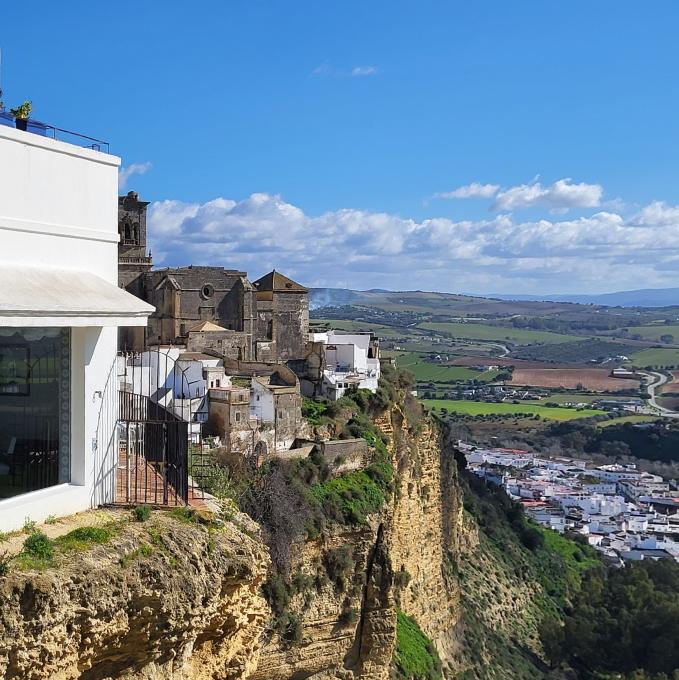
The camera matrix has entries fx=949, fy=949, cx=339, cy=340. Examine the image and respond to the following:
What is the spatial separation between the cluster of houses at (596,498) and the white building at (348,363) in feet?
84.9

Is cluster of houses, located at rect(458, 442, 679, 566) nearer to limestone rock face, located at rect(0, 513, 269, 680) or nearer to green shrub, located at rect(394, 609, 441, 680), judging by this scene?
green shrub, located at rect(394, 609, 441, 680)

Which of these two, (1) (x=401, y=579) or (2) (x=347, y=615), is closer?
(2) (x=347, y=615)

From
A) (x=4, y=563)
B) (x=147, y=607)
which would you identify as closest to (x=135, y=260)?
(x=147, y=607)

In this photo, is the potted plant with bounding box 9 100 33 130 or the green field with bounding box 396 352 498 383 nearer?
the potted plant with bounding box 9 100 33 130

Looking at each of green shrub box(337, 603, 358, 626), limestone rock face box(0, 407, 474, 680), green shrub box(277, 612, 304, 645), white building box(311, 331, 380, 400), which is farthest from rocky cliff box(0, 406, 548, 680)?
white building box(311, 331, 380, 400)

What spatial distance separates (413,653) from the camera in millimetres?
30109

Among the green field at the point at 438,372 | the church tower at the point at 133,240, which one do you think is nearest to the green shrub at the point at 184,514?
the church tower at the point at 133,240

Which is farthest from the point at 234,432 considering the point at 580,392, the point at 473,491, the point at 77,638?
the point at 580,392

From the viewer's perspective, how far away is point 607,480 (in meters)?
93.9

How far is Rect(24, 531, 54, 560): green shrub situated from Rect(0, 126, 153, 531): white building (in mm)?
694

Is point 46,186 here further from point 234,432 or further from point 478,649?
point 478,649

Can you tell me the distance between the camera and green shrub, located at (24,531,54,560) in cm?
611

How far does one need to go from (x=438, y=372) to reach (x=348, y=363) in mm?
115804

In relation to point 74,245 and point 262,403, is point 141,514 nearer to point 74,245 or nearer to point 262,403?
point 74,245
